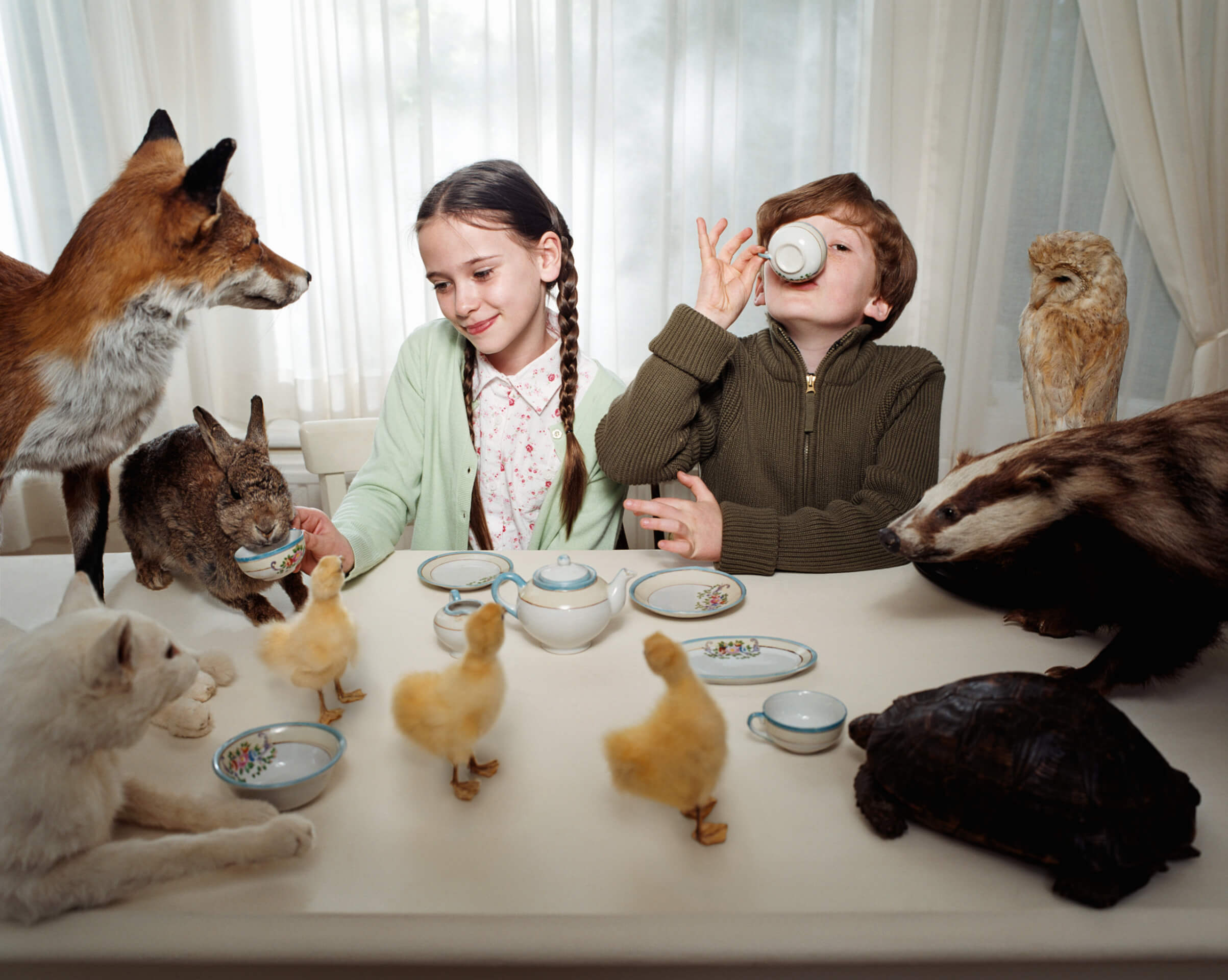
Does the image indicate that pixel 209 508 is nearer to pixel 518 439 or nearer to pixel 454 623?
pixel 454 623

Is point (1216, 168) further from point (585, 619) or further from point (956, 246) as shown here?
point (585, 619)

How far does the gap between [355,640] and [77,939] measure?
1.07 ft

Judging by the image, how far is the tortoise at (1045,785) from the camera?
57 centimetres

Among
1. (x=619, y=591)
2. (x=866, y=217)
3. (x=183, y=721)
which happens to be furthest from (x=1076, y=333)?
(x=183, y=721)

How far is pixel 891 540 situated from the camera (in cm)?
90

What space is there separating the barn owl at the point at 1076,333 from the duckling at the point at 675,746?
1.00 m

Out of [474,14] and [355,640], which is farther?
[474,14]

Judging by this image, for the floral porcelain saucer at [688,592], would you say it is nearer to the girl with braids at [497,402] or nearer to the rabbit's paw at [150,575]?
the girl with braids at [497,402]

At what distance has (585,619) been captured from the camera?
92 centimetres

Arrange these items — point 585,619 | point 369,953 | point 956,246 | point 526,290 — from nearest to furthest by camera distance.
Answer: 1. point 369,953
2. point 585,619
3. point 526,290
4. point 956,246

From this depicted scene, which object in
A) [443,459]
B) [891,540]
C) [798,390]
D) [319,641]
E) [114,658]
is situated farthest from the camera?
[443,459]

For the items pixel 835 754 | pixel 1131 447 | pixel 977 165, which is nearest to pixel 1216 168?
pixel 977 165

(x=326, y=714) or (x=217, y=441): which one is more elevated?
(x=217, y=441)

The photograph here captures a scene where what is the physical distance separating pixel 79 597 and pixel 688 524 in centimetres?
79
